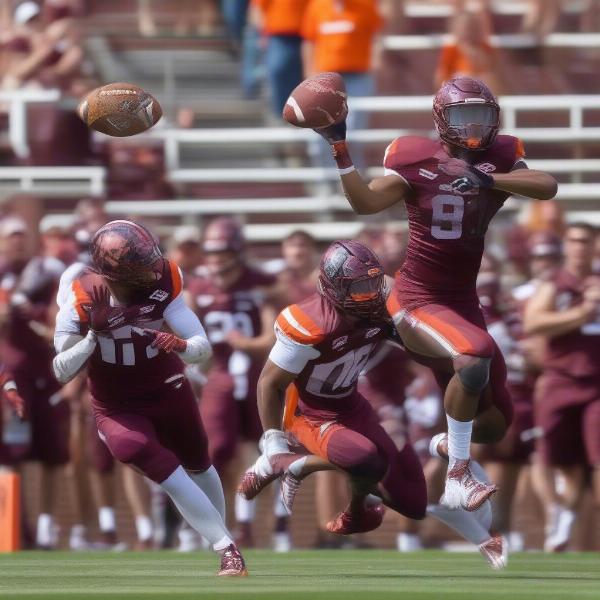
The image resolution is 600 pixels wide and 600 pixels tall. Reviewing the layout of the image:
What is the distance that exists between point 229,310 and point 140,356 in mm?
2867

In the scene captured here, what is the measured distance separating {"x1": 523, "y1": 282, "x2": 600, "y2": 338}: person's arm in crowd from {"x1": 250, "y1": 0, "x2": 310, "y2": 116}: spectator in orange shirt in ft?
12.0

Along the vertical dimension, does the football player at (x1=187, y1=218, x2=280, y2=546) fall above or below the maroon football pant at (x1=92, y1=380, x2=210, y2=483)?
below

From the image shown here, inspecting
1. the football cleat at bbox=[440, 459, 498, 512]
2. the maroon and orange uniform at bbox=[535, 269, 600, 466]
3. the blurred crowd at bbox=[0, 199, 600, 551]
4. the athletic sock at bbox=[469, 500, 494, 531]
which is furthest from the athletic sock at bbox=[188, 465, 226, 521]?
the maroon and orange uniform at bbox=[535, 269, 600, 466]

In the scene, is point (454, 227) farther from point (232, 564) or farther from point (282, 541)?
point (282, 541)

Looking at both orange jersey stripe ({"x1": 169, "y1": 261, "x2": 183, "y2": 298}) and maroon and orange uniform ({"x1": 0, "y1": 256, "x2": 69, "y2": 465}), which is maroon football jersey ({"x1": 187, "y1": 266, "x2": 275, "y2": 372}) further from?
orange jersey stripe ({"x1": 169, "y1": 261, "x2": 183, "y2": 298})

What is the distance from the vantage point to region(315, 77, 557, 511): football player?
8.02 metres

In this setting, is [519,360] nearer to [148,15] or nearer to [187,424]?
[187,424]

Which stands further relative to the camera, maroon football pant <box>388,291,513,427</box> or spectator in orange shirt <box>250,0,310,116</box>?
spectator in orange shirt <box>250,0,310,116</box>

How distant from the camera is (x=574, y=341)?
35.3 feet

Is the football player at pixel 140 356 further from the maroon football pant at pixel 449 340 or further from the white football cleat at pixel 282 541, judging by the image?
the white football cleat at pixel 282 541

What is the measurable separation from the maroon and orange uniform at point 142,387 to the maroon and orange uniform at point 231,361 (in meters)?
2.40

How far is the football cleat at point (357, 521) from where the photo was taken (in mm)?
8500

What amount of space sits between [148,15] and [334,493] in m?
7.08

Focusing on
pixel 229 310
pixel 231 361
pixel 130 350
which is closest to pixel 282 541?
pixel 231 361
